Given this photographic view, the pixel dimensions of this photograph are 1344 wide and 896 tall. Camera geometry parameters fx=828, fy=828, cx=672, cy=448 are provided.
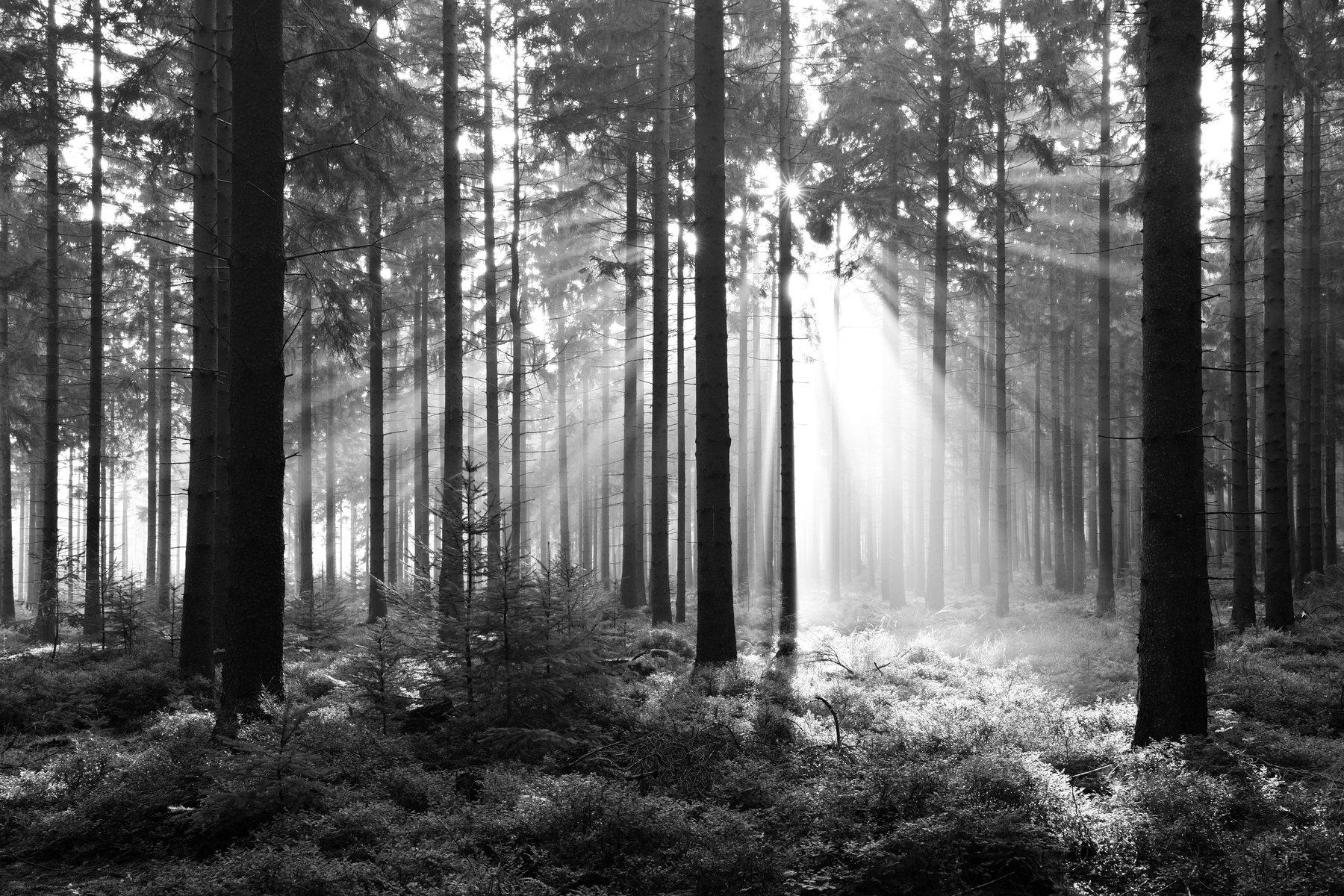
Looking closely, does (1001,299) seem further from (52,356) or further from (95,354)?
(52,356)

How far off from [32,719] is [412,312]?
15226mm

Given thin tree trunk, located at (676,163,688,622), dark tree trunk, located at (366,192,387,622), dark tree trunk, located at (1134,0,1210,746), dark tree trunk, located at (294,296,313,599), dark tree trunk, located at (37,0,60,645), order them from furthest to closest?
1. dark tree trunk, located at (294,296,313,599)
2. dark tree trunk, located at (366,192,387,622)
3. thin tree trunk, located at (676,163,688,622)
4. dark tree trunk, located at (37,0,60,645)
5. dark tree trunk, located at (1134,0,1210,746)

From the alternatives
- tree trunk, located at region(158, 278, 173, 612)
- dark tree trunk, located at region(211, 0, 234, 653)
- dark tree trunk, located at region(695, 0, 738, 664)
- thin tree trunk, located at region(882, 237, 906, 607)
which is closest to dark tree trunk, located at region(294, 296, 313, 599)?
tree trunk, located at region(158, 278, 173, 612)

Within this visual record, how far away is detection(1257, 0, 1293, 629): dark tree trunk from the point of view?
530 inches

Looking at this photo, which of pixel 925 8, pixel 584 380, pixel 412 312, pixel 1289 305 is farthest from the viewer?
pixel 584 380

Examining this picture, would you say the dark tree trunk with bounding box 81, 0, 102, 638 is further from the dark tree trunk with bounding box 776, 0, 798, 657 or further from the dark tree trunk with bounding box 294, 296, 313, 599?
the dark tree trunk with bounding box 776, 0, 798, 657

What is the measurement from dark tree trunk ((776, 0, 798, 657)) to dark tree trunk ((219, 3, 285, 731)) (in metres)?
8.73

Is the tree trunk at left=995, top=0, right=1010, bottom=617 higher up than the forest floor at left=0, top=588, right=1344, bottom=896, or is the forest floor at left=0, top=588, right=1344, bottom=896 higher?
the tree trunk at left=995, top=0, right=1010, bottom=617

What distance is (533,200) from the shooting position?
765 inches

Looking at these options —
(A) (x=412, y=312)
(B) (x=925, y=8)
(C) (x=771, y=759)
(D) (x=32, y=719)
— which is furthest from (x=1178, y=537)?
(A) (x=412, y=312)

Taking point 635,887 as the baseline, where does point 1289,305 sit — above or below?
above

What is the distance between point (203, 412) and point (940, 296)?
49.2ft

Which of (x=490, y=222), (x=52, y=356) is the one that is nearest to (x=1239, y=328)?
(x=490, y=222)

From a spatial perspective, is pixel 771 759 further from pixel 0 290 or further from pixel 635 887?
pixel 0 290
